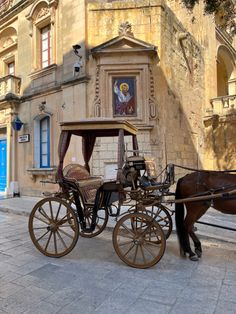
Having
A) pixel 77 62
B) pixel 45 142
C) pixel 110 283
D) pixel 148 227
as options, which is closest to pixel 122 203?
pixel 148 227

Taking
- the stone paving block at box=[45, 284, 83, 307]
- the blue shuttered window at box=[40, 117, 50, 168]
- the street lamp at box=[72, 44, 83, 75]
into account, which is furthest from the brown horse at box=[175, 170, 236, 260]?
the blue shuttered window at box=[40, 117, 50, 168]

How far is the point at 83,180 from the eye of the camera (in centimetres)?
499

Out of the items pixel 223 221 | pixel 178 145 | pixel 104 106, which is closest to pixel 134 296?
pixel 223 221

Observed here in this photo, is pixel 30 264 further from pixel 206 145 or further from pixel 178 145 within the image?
pixel 206 145

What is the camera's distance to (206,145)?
1226 centimetres

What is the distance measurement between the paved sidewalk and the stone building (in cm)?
479

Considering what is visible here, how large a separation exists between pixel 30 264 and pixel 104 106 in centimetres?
581

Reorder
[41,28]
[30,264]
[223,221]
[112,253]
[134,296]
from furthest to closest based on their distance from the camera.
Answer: [41,28]
[223,221]
[112,253]
[30,264]
[134,296]

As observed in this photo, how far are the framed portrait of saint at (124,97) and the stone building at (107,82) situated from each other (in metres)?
0.03

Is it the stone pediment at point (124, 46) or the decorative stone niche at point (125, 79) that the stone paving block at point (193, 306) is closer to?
the decorative stone niche at point (125, 79)

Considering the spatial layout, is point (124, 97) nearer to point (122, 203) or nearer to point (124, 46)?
point (124, 46)

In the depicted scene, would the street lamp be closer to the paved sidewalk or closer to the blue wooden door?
the blue wooden door

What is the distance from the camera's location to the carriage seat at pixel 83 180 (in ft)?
14.9

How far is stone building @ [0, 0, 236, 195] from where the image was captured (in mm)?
8688
